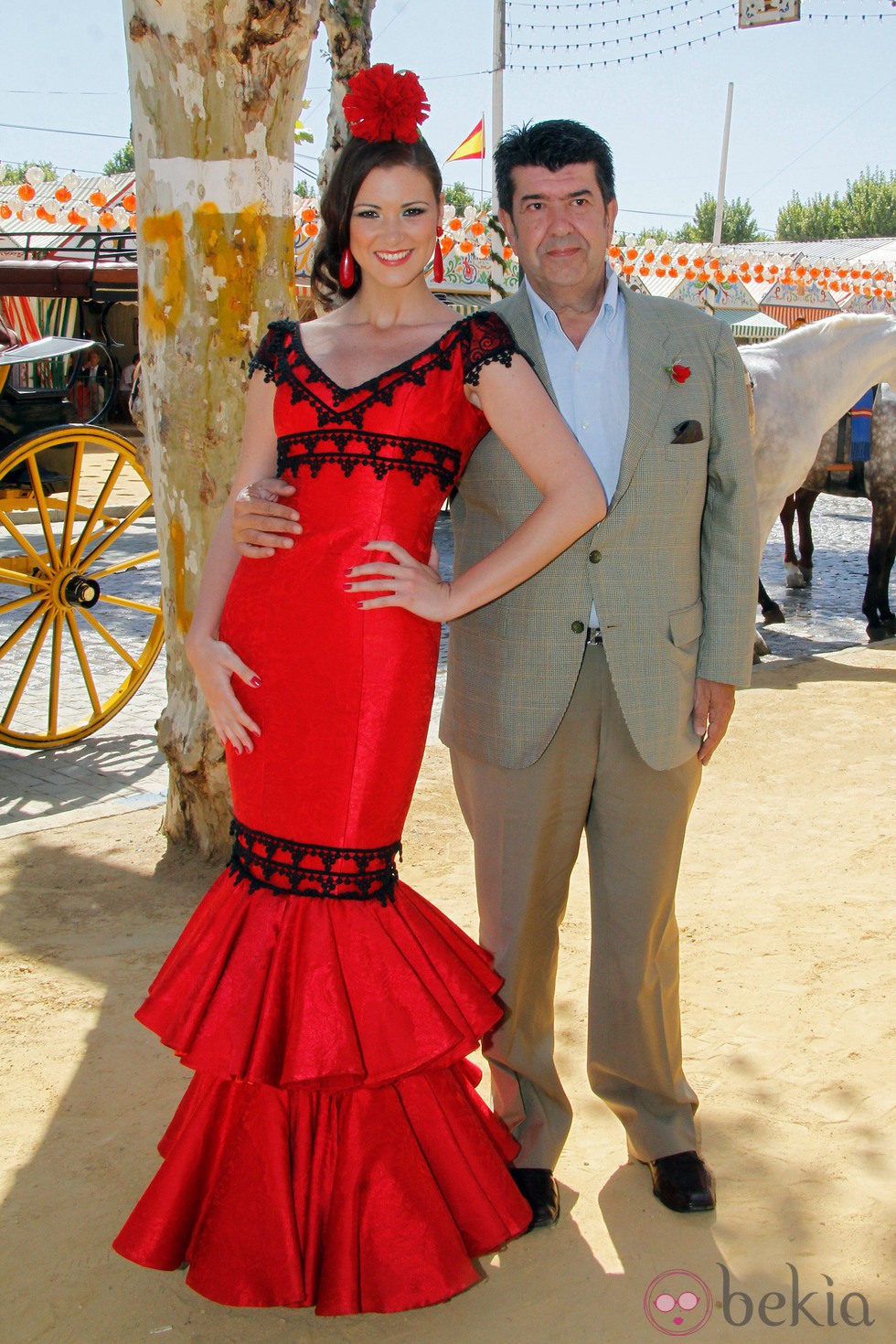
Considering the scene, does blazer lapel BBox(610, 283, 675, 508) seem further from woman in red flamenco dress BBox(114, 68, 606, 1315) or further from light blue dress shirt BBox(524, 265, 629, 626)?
woman in red flamenco dress BBox(114, 68, 606, 1315)

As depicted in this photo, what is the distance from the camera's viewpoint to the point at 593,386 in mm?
2406

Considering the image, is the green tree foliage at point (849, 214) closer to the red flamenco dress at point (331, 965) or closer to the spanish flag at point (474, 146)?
the spanish flag at point (474, 146)

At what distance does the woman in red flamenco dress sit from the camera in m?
2.13

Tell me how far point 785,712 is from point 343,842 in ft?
14.5

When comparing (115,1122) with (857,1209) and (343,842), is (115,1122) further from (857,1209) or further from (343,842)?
(857,1209)

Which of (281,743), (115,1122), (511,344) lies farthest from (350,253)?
(115,1122)

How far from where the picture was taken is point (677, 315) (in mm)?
2439

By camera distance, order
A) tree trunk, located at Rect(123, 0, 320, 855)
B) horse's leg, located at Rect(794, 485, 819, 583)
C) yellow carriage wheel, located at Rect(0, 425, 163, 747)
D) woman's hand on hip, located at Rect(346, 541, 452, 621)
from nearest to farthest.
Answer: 1. woman's hand on hip, located at Rect(346, 541, 452, 621)
2. tree trunk, located at Rect(123, 0, 320, 855)
3. yellow carriage wheel, located at Rect(0, 425, 163, 747)
4. horse's leg, located at Rect(794, 485, 819, 583)

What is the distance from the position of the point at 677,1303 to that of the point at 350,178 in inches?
82.3

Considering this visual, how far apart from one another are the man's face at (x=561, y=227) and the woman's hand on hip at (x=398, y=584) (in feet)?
2.22

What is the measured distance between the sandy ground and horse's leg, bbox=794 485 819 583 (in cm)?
475

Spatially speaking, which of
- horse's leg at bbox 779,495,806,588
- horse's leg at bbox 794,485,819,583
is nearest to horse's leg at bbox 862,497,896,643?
horse's leg at bbox 794,485,819,583

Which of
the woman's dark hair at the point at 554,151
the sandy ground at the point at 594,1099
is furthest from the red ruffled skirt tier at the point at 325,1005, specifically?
the woman's dark hair at the point at 554,151

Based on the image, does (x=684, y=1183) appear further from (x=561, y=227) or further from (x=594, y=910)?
(x=561, y=227)
